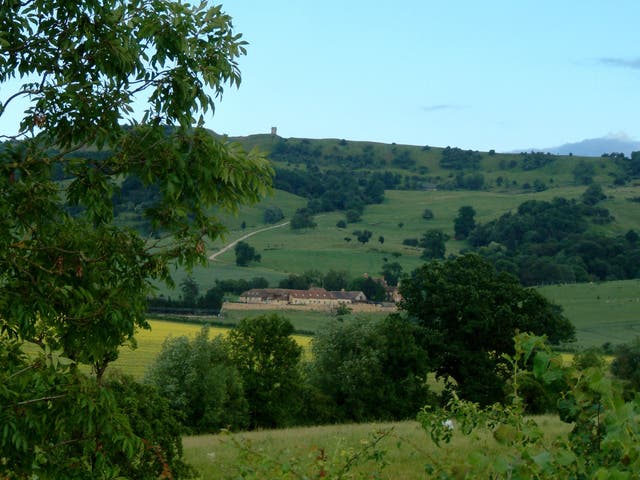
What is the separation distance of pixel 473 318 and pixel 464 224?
123088 millimetres

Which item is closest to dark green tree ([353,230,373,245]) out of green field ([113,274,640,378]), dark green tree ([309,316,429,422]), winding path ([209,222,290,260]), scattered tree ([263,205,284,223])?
winding path ([209,222,290,260])

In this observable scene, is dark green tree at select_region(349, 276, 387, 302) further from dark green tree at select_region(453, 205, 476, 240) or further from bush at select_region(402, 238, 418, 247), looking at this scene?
dark green tree at select_region(453, 205, 476, 240)

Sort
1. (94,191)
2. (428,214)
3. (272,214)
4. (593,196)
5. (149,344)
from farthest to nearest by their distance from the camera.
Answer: (428,214)
(593,196)
(272,214)
(149,344)
(94,191)

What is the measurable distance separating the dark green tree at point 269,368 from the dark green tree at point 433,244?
99.8 metres

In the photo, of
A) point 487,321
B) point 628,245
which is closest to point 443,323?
point 487,321

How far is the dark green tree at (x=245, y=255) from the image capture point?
13075 centimetres

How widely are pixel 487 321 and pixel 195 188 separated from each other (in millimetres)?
44069

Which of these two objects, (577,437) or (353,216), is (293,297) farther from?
(577,437)

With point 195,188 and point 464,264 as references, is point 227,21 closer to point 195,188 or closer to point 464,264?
point 195,188

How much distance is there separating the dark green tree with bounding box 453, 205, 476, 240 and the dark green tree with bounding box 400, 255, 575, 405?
11953 centimetres

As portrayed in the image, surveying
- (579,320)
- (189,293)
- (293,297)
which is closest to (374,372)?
(189,293)

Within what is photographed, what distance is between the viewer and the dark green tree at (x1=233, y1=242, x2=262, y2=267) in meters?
131

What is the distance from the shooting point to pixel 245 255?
133m

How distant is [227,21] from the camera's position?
745 cm
